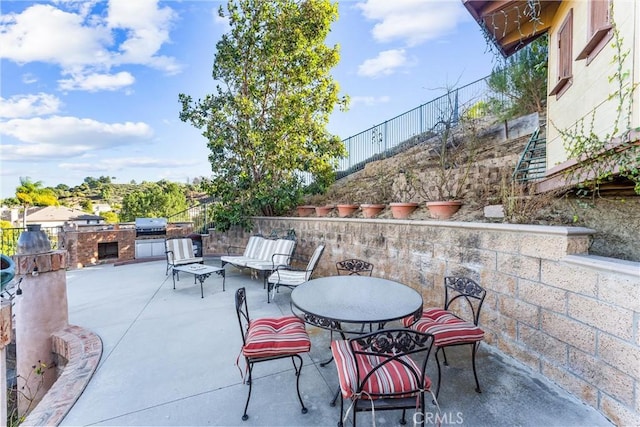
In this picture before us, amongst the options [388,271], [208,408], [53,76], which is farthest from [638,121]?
[53,76]

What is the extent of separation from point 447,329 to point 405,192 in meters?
3.51

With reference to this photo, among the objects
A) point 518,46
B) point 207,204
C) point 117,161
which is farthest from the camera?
point 117,161

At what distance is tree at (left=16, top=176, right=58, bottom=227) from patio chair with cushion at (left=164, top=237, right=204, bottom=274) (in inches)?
1279

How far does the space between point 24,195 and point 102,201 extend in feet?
36.1

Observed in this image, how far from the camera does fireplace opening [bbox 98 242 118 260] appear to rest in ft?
25.6

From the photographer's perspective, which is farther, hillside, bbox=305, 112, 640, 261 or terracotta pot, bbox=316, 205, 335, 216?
terracotta pot, bbox=316, 205, 335, 216

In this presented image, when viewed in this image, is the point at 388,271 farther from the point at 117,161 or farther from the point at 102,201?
the point at 102,201

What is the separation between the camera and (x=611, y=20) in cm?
Answer: 253

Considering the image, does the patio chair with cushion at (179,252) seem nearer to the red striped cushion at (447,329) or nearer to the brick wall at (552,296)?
the brick wall at (552,296)

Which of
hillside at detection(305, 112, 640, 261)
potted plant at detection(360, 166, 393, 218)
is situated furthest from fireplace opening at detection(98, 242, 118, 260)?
potted plant at detection(360, 166, 393, 218)

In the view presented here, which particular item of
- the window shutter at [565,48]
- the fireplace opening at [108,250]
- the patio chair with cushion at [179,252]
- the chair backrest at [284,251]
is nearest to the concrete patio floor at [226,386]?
the chair backrest at [284,251]

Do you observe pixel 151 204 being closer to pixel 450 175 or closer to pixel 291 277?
pixel 291 277

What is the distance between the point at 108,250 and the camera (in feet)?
26.0

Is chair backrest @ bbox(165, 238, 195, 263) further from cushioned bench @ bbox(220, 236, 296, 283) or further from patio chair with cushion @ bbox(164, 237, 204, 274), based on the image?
cushioned bench @ bbox(220, 236, 296, 283)
